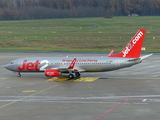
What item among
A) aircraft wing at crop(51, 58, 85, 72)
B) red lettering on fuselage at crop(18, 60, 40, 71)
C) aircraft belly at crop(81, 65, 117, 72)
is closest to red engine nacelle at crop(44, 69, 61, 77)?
aircraft wing at crop(51, 58, 85, 72)

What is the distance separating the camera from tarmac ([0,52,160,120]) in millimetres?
34375

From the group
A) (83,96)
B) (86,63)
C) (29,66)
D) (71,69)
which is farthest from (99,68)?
(83,96)

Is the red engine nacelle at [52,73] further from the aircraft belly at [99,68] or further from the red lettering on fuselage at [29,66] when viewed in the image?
the aircraft belly at [99,68]

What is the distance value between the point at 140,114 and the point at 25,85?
74.2 ft

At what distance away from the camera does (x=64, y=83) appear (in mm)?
52062

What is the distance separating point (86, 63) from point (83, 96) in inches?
532

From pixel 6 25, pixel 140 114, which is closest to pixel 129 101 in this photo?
pixel 140 114

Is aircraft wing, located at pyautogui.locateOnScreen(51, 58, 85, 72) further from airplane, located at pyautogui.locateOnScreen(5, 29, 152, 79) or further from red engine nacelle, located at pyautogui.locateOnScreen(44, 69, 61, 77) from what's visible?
red engine nacelle, located at pyautogui.locateOnScreen(44, 69, 61, 77)

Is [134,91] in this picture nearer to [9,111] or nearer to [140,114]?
[140,114]

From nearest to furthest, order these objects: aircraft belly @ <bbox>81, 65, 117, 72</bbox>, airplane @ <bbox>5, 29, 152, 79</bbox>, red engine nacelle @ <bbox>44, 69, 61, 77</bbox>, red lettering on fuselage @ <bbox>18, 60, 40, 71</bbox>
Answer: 1. red engine nacelle @ <bbox>44, 69, 61, 77</bbox>
2. airplane @ <bbox>5, 29, 152, 79</bbox>
3. aircraft belly @ <bbox>81, 65, 117, 72</bbox>
4. red lettering on fuselage @ <bbox>18, 60, 40, 71</bbox>

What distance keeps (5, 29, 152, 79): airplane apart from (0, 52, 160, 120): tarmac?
1.62m

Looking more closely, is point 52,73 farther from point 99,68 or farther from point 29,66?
point 99,68

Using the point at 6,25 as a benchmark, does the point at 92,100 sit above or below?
below

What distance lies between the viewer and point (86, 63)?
5556 cm
